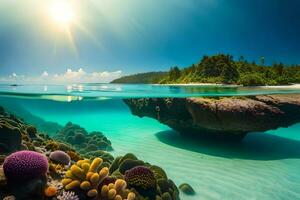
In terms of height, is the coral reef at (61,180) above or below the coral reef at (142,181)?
above

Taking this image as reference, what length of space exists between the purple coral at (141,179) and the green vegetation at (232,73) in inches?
703

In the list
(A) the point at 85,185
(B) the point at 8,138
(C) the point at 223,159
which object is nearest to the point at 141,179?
(A) the point at 85,185

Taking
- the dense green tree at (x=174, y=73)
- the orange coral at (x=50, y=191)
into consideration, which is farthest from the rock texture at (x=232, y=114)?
the dense green tree at (x=174, y=73)

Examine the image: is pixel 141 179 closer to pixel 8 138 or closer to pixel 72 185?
pixel 72 185

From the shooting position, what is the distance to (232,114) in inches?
559

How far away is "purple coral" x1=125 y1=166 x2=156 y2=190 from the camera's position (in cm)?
721

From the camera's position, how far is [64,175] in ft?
21.5

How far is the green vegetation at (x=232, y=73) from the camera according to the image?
78.9 ft

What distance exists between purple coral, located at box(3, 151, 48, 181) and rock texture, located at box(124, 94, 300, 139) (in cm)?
1091

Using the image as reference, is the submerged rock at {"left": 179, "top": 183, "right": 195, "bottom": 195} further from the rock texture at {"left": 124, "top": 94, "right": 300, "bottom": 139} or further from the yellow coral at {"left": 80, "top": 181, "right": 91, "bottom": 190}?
the rock texture at {"left": 124, "top": 94, "right": 300, "bottom": 139}

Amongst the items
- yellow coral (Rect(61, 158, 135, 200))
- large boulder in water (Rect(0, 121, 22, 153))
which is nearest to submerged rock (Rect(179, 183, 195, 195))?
yellow coral (Rect(61, 158, 135, 200))

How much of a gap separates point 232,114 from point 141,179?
8.68 metres

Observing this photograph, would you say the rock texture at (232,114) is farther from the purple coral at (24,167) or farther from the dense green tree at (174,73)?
the dense green tree at (174,73)

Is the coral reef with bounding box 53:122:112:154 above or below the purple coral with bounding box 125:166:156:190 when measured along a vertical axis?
below
